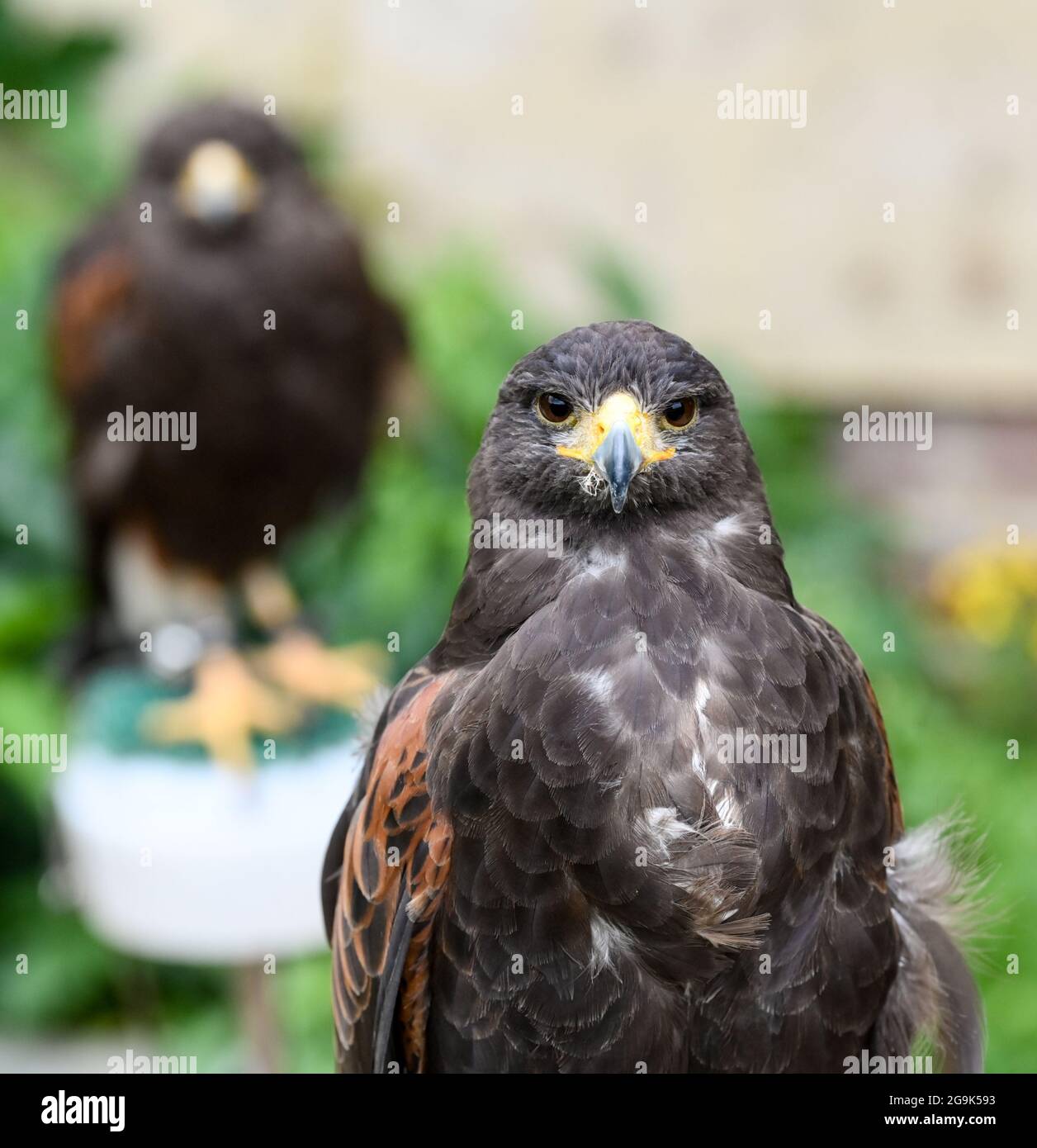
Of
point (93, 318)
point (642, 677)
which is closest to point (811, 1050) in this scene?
point (642, 677)

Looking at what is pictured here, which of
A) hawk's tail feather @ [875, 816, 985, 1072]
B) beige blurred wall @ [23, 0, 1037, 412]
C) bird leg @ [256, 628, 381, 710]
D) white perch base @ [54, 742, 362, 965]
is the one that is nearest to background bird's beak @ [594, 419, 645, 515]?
hawk's tail feather @ [875, 816, 985, 1072]

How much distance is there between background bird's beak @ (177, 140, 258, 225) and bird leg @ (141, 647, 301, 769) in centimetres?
120

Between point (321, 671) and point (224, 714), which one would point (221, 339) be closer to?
point (321, 671)

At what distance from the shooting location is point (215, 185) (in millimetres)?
3477

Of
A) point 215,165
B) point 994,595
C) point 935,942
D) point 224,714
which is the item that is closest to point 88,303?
point 215,165

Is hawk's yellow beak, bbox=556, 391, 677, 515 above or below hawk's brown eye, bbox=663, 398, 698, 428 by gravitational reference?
below

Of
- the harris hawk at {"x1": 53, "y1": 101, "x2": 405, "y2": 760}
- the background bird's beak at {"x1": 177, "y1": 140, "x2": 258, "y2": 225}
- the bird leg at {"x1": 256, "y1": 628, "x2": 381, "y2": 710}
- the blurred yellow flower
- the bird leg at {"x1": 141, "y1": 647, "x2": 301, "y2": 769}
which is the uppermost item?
the background bird's beak at {"x1": 177, "y1": 140, "x2": 258, "y2": 225}

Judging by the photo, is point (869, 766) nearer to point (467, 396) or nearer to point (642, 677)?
point (642, 677)

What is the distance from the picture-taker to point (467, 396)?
4840 mm

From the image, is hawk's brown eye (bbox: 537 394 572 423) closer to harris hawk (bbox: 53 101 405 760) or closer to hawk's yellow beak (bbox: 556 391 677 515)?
hawk's yellow beak (bbox: 556 391 677 515)

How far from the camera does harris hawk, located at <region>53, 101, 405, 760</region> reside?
11.4ft

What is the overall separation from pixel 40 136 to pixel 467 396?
2459 mm

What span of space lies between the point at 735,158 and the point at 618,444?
4.22 metres

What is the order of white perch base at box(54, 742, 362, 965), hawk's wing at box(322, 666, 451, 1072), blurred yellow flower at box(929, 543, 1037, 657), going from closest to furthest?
hawk's wing at box(322, 666, 451, 1072) → white perch base at box(54, 742, 362, 965) → blurred yellow flower at box(929, 543, 1037, 657)
